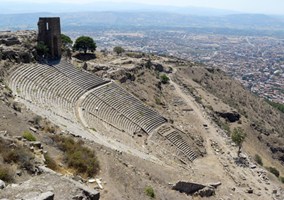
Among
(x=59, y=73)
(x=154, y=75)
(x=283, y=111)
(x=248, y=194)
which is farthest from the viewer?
(x=283, y=111)

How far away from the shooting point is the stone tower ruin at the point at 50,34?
48062 millimetres

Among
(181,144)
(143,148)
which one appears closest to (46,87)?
(143,148)

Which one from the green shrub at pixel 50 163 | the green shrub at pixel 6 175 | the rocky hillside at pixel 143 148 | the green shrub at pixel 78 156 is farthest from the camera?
the green shrub at pixel 78 156

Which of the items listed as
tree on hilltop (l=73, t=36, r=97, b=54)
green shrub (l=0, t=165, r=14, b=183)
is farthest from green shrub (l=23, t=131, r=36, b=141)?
tree on hilltop (l=73, t=36, r=97, b=54)

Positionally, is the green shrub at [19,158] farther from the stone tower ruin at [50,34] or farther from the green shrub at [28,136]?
the stone tower ruin at [50,34]

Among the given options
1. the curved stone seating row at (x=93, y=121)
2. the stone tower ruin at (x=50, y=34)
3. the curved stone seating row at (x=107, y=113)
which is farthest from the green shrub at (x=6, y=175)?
the stone tower ruin at (x=50, y=34)

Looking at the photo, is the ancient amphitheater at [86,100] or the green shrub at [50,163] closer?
the green shrub at [50,163]

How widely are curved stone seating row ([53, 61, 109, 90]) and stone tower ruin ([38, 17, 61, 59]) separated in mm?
2675

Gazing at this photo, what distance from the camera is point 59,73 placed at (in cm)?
4259

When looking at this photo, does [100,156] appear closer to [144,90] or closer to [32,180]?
[32,180]

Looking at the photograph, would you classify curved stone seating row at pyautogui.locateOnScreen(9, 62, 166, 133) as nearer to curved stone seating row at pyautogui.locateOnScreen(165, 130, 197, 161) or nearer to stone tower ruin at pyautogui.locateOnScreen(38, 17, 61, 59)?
curved stone seating row at pyautogui.locateOnScreen(165, 130, 197, 161)

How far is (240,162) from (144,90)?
1805cm

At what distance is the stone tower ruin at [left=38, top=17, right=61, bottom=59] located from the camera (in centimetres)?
4806

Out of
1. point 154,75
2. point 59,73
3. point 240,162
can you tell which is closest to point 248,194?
point 240,162
